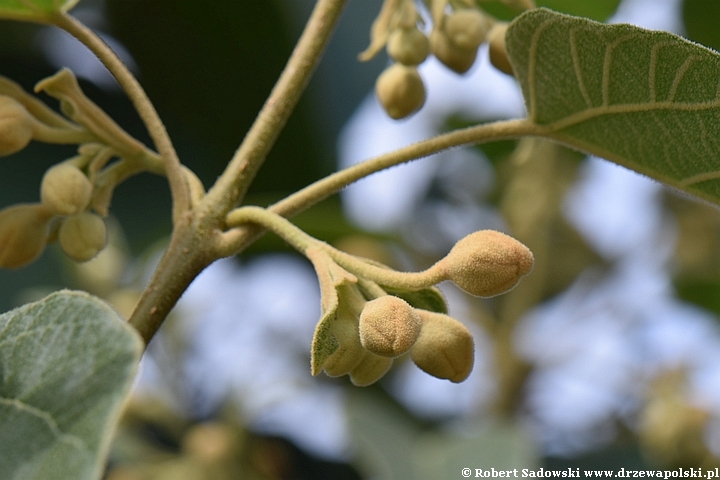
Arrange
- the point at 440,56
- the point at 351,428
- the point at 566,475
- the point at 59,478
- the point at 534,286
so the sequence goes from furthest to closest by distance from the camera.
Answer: the point at 534,286 → the point at 566,475 → the point at 351,428 → the point at 440,56 → the point at 59,478

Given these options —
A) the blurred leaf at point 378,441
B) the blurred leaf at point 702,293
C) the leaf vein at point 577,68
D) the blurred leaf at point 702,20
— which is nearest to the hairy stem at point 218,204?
the leaf vein at point 577,68

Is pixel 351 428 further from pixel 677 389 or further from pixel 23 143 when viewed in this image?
pixel 23 143

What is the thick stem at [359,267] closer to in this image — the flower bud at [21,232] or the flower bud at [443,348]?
the flower bud at [443,348]

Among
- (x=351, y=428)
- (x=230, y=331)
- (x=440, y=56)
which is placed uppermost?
(x=440, y=56)

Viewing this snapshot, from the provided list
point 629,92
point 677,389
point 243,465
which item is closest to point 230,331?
point 243,465

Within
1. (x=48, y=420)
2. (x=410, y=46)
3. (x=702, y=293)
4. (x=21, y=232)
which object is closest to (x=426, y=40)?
(x=410, y=46)

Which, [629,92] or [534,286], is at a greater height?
[629,92]
